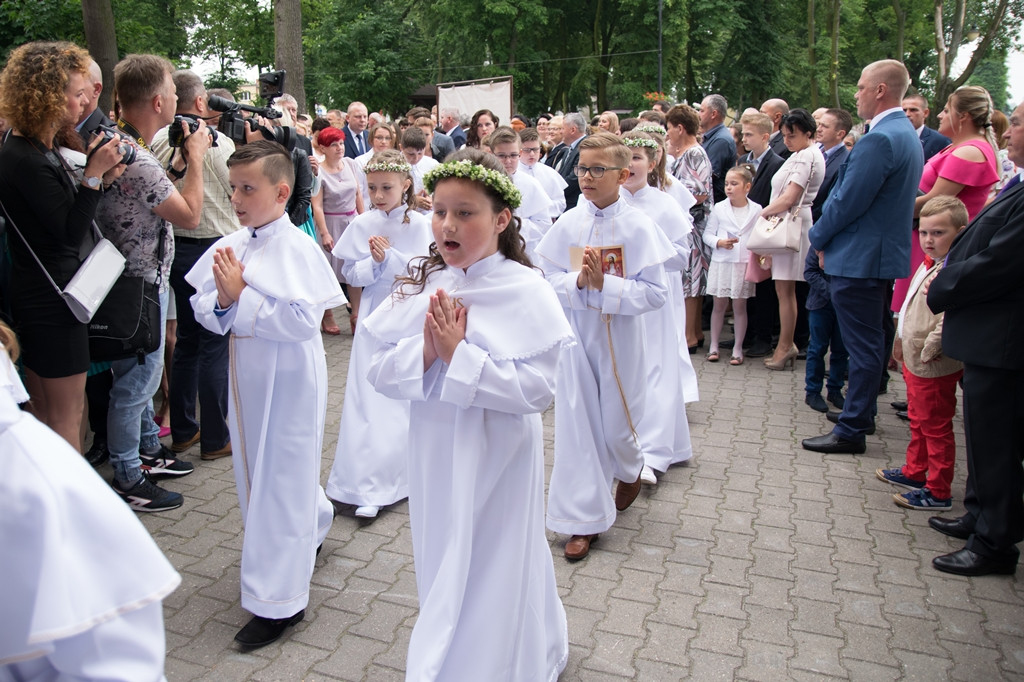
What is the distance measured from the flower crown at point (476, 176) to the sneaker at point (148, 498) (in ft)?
10.0

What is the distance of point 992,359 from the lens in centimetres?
408

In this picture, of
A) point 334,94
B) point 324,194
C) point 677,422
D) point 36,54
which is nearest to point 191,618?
point 36,54

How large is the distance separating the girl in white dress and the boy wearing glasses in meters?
4.18

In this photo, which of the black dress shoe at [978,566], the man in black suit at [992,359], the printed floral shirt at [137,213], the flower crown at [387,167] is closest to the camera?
the man in black suit at [992,359]

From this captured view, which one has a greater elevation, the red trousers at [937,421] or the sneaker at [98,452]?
the red trousers at [937,421]

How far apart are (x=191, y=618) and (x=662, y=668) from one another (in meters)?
2.12

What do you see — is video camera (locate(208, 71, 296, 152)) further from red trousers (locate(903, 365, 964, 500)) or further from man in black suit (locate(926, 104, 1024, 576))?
red trousers (locate(903, 365, 964, 500))

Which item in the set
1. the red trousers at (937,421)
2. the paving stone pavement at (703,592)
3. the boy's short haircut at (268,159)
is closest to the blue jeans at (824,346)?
the paving stone pavement at (703,592)

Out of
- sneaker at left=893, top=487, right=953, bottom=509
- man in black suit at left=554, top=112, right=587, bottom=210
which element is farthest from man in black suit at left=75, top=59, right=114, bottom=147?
man in black suit at left=554, top=112, right=587, bottom=210

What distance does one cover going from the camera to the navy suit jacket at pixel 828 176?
746 centimetres

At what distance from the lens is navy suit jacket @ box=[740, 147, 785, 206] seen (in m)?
8.62

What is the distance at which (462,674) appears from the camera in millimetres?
2885

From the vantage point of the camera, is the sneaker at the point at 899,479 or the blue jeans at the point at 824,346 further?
the blue jeans at the point at 824,346

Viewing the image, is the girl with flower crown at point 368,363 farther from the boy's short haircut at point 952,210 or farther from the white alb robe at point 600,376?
the boy's short haircut at point 952,210
